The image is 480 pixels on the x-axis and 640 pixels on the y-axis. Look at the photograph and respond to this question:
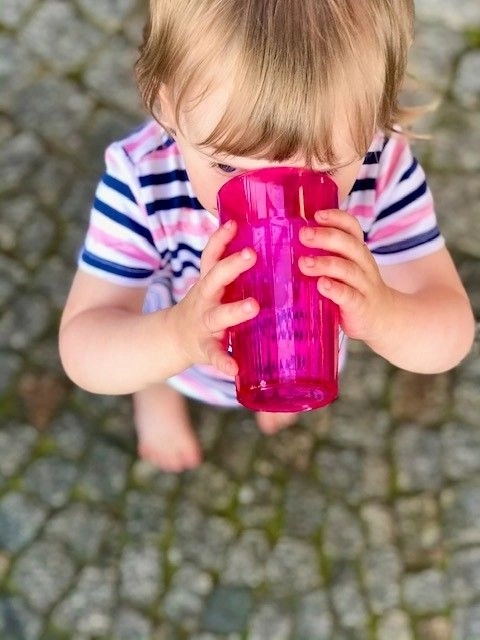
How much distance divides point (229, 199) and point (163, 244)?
43 centimetres

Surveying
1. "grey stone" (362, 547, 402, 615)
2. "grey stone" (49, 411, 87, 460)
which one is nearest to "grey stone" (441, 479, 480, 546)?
"grey stone" (362, 547, 402, 615)

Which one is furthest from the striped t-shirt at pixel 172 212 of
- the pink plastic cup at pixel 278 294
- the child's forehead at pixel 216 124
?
the pink plastic cup at pixel 278 294

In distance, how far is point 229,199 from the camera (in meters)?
0.88

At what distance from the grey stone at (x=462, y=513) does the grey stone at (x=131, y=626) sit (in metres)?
0.56

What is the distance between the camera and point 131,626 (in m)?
1.50

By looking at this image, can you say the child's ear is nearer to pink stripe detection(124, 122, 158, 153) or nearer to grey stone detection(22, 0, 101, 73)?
pink stripe detection(124, 122, 158, 153)

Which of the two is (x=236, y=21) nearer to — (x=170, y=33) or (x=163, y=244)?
(x=170, y=33)

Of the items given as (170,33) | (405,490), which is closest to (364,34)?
(170,33)

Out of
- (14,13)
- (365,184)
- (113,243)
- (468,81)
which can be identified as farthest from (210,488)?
(14,13)

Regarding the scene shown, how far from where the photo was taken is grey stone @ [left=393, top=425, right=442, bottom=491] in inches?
62.2

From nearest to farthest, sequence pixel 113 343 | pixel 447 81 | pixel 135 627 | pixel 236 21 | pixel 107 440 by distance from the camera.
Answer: pixel 236 21 → pixel 113 343 → pixel 135 627 → pixel 107 440 → pixel 447 81

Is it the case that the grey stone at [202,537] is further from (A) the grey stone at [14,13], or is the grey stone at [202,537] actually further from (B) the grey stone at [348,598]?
(A) the grey stone at [14,13]

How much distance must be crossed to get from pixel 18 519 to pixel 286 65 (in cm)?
105

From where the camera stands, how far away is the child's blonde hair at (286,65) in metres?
0.85
